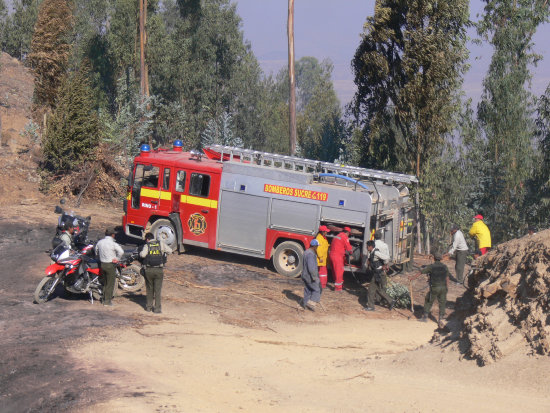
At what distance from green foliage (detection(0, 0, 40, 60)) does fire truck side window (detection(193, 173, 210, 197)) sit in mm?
44203

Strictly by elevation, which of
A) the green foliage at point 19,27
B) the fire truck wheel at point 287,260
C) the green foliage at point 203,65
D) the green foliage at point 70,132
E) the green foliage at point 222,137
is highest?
the green foliage at point 19,27

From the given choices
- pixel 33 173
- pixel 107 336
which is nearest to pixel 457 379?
pixel 107 336

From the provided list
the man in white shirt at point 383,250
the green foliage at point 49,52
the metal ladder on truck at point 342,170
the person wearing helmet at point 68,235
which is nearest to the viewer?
the person wearing helmet at point 68,235

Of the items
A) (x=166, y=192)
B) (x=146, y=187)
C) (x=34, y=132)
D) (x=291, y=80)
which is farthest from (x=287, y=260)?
(x=34, y=132)

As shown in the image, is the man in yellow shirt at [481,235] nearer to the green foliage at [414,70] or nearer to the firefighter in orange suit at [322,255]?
the firefighter in orange suit at [322,255]

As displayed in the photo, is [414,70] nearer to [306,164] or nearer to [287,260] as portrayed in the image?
[306,164]

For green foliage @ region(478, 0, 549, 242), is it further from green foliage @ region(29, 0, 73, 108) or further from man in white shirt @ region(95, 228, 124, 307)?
man in white shirt @ region(95, 228, 124, 307)

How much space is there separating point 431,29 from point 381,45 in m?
1.82

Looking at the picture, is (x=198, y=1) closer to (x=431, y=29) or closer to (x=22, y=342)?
(x=431, y=29)

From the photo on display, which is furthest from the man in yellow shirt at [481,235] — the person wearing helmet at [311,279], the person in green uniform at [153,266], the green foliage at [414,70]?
the person in green uniform at [153,266]

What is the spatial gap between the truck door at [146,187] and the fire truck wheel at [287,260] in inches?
135

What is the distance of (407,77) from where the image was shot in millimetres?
21750

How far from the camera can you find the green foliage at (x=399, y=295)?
48.1 feet

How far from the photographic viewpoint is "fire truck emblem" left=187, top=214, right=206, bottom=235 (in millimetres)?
16750
